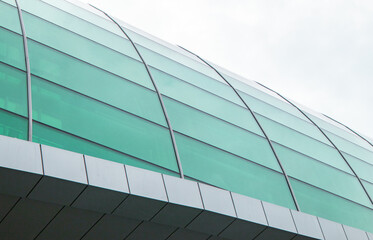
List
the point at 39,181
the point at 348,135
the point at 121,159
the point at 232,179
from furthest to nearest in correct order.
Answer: the point at 348,135
the point at 232,179
the point at 121,159
the point at 39,181

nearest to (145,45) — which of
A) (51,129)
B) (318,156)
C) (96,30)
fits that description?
(96,30)

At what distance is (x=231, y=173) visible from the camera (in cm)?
1498

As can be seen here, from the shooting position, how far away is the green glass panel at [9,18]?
14953 mm

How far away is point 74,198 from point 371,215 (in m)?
10.6

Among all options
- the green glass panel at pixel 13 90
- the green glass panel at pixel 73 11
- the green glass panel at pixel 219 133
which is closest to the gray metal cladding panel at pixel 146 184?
the green glass panel at pixel 13 90

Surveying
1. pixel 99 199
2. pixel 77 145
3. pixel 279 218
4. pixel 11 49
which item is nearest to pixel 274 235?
pixel 279 218

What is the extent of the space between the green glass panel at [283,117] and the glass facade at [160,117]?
0.07m

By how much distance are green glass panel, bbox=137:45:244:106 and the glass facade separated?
0.07 m

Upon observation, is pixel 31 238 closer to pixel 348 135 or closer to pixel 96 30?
pixel 96 30

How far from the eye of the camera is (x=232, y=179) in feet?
48.5

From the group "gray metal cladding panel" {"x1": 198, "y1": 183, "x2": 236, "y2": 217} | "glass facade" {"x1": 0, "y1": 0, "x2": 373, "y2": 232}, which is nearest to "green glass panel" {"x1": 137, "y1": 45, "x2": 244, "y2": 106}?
"glass facade" {"x1": 0, "y1": 0, "x2": 373, "y2": 232}

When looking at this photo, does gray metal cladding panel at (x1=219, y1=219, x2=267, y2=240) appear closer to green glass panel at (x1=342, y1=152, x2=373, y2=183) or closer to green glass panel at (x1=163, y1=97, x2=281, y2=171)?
green glass panel at (x1=163, y1=97, x2=281, y2=171)

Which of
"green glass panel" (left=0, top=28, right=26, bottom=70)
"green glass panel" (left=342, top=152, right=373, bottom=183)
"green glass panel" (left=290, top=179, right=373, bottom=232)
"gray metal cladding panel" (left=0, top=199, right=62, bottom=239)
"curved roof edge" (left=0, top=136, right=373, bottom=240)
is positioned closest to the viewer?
"curved roof edge" (left=0, top=136, right=373, bottom=240)

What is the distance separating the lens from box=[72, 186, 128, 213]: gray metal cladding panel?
10.9 metres
